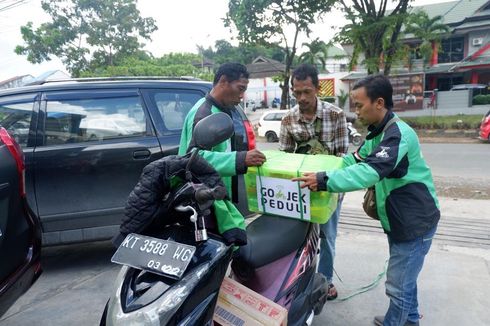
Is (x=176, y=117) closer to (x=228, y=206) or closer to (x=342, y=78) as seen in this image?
(x=228, y=206)

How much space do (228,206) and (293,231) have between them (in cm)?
51

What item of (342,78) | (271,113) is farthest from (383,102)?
(342,78)

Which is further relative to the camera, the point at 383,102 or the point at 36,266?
the point at 36,266

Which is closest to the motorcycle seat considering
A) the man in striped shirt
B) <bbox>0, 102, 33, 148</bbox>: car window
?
the man in striped shirt

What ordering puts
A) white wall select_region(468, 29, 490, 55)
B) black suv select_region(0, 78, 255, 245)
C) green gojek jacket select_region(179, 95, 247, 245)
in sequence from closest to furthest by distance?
green gojek jacket select_region(179, 95, 247, 245)
black suv select_region(0, 78, 255, 245)
white wall select_region(468, 29, 490, 55)

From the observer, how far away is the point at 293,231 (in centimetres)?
216

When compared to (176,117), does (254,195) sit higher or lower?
lower

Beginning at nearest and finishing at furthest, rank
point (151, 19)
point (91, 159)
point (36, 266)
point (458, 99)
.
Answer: point (36, 266) → point (91, 159) → point (458, 99) → point (151, 19)

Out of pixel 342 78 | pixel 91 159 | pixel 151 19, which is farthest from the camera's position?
pixel 151 19

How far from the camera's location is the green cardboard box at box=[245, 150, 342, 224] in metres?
2.06

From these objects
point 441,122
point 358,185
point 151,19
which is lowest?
point 441,122

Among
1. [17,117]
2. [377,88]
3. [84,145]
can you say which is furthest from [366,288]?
[17,117]

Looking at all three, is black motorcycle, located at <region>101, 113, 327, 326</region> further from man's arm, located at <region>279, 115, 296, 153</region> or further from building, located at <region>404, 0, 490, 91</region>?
building, located at <region>404, 0, 490, 91</region>

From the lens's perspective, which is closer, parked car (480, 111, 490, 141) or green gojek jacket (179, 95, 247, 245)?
green gojek jacket (179, 95, 247, 245)
